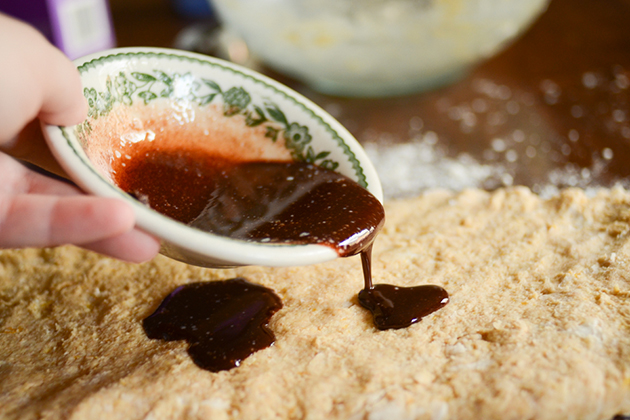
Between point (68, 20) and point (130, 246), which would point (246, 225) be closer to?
point (130, 246)

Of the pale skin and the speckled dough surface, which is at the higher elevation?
the pale skin

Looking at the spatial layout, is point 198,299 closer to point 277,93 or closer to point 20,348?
point 20,348

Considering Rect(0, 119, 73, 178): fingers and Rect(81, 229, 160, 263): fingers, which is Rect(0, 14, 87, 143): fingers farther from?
Rect(81, 229, 160, 263): fingers

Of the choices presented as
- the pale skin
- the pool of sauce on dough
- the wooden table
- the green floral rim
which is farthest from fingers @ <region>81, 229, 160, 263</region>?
the wooden table

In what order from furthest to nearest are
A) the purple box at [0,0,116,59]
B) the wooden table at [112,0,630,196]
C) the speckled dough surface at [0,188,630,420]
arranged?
the purple box at [0,0,116,59], the wooden table at [112,0,630,196], the speckled dough surface at [0,188,630,420]

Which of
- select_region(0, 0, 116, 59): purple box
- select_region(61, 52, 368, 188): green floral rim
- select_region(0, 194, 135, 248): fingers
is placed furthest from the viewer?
select_region(0, 0, 116, 59): purple box
